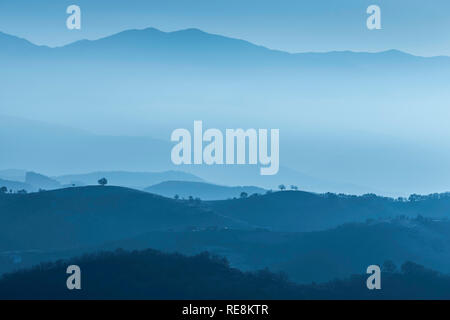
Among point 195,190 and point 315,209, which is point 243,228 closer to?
point 315,209

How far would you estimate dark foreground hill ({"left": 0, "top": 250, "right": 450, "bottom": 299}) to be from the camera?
48594mm

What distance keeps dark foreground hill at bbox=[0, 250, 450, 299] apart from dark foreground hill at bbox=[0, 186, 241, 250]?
1296 inches

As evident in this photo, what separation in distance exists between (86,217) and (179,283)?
152 ft

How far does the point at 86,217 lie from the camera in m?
94.9

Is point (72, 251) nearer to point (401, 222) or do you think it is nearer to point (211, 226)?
point (211, 226)

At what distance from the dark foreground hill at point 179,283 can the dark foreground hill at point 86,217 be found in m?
32.9

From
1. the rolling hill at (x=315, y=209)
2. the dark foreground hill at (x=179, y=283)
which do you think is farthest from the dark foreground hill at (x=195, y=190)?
the dark foreground hill at (x=179, y=283)

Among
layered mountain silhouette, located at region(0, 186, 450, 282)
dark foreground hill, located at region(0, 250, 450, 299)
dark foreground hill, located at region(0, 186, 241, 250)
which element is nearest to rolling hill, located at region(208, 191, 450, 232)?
layered mountain silhouette, located at region(0, 186, 450, 282)

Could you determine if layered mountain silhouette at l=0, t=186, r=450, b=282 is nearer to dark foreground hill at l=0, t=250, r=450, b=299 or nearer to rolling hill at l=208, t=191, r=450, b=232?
rolling hill at l=208, t=191, r=450, b=232

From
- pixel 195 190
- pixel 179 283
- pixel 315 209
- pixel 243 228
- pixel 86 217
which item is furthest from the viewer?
pixel 195 190

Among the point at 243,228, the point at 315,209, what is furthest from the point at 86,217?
the point at 315,209

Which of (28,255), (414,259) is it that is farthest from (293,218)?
(28,255)

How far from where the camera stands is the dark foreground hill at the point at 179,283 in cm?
4859
